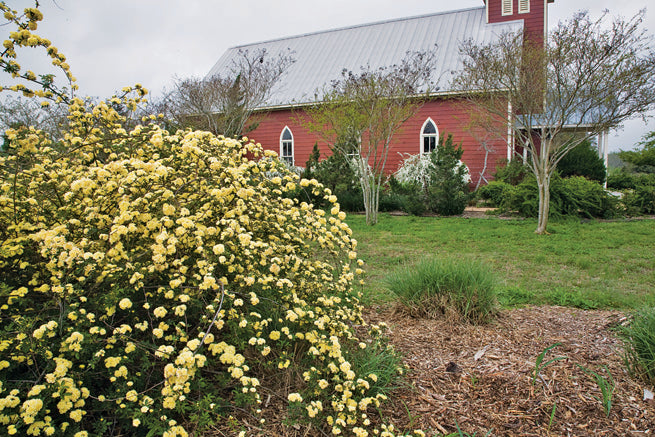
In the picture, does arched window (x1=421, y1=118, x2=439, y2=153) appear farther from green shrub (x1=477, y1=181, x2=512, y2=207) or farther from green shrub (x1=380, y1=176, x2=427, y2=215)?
green shrub (x1=380, y1=176, x2=427, y2=215)

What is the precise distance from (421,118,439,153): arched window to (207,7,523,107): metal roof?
172 cm

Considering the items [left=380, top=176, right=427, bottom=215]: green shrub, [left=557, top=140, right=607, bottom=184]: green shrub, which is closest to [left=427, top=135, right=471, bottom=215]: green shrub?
[left=380, top=176, right=427, bottom=215]: green shrub

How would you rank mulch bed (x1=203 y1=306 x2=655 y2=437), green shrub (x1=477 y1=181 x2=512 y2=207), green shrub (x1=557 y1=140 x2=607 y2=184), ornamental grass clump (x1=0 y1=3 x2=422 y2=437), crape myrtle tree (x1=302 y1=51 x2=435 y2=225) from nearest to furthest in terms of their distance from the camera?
1. ornamental grass clump (x1=0 y1=3 x2=422 y2=437)
2. mulch bed (x1=203 y1=306 x2=655 y2=437)
3. crape myrtle tree (x1=302 y1=51 x2=435 y2=225)
4. green shrub (x1=477 y1=181 x2=512 y2=207)
5. green shrub (x1=557 y1=140 x2=607 y2=184)

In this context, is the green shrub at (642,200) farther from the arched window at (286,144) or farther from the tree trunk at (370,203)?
the arched window at (286,144)

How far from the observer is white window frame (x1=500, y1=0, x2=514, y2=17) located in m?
19.0

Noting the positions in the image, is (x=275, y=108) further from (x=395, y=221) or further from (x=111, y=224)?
(x=111, y=224)

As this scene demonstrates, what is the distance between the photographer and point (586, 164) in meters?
16.2

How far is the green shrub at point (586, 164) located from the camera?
16.1m

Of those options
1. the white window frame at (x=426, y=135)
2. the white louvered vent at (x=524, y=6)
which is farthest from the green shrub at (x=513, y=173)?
the white louvered vent at (x=524, y=6)

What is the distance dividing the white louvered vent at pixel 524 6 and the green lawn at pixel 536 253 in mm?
12843

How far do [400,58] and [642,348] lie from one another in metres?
18.2

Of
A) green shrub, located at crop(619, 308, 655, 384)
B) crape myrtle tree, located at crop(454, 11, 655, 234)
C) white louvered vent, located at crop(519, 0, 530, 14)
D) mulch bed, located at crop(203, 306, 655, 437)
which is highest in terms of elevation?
white louvered vent, located at crop(519, 0, 530, 14)

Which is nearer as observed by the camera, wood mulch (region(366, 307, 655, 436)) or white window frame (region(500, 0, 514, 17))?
wood mulch (region(366, 307, 655, 436))

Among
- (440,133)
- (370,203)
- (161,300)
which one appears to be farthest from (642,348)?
(440,133)
